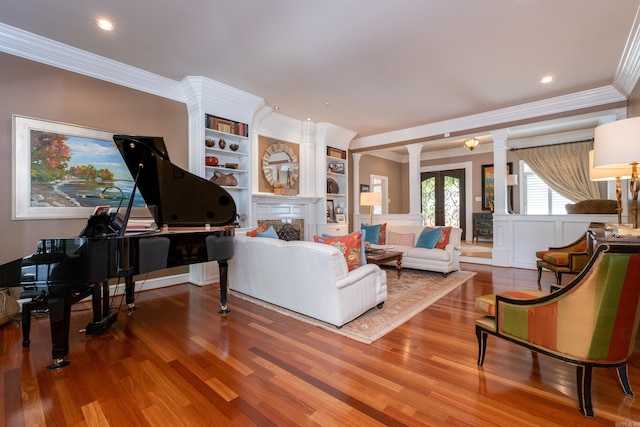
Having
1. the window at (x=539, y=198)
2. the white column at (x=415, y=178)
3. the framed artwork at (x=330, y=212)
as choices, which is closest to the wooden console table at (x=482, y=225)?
the window at (x=539, y=198)

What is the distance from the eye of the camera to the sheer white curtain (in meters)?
6.46

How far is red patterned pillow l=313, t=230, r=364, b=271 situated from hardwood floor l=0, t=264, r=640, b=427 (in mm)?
725

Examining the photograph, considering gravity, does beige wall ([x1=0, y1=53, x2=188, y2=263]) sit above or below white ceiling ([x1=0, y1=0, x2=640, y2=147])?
below

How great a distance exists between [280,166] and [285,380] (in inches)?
169

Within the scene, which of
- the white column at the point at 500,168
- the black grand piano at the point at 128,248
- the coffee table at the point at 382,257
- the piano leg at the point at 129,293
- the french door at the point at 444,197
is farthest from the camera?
the french door at the point at 444,197

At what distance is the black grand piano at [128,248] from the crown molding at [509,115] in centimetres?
455

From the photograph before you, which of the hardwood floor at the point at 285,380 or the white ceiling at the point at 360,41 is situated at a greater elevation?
the white ceiling at the point at 360,41

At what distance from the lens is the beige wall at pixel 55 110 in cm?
289

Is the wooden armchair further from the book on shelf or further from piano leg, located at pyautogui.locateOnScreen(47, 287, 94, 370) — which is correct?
piano leg, located at pyautogui.locateOnScreen(47, 287, 94, 370)

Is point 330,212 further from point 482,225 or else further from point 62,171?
point 62,171

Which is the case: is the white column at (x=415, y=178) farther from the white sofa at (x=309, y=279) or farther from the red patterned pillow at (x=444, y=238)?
the white sofa at (x=309, y=279)

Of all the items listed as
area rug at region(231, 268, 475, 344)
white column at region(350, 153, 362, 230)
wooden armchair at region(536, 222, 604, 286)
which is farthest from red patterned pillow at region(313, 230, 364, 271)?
white column at region(350, 153, 362, 230)

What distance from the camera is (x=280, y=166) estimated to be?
5.62m

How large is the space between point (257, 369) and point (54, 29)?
366cm
